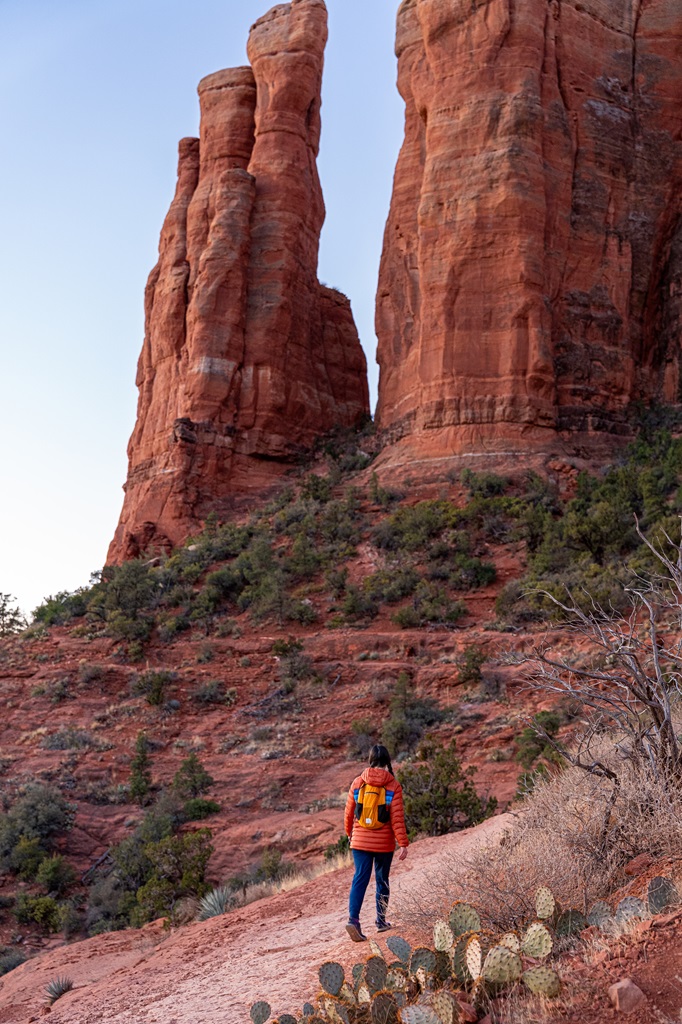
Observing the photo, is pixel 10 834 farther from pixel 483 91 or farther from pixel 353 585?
pixel 483 91

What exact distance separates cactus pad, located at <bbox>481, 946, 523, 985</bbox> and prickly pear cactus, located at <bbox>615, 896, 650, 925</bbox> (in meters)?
0.61

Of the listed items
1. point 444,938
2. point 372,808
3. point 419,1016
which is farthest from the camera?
point 372,808

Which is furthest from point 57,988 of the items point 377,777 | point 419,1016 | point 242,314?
point 242,314

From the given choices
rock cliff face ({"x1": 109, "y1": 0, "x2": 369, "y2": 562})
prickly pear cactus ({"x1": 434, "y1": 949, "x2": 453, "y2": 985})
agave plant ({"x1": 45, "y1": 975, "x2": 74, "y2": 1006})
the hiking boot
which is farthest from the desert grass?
rock cliff face ({"x1": 109, "y1": 0, "x2": 369, "y2": 562})

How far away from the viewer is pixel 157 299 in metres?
35.9

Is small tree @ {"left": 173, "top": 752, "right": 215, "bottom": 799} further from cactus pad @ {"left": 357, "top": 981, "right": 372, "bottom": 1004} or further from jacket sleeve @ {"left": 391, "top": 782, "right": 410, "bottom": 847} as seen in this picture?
cactus pad @ {"left": 357, "top": 981, "right": 372, "bottom": 1004}

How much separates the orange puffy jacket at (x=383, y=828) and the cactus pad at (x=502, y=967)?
182 centimetres

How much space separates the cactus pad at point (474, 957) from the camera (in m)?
4.70

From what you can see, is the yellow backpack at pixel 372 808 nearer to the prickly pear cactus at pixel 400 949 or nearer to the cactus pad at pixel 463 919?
the prickly pear cactus at pixel 400 949

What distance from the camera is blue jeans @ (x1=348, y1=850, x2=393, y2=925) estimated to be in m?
6.38

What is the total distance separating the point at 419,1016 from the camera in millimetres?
4348

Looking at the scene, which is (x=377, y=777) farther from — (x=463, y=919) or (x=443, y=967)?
(x=443, y=967)

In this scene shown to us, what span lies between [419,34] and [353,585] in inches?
788

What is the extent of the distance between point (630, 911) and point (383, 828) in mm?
2143
